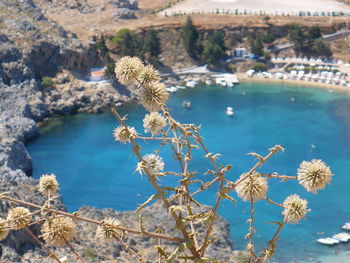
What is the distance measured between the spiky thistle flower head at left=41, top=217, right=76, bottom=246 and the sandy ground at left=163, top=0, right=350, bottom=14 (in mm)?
91746

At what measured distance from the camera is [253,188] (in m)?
5.14

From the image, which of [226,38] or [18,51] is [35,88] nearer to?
[18,51]

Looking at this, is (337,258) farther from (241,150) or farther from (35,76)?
(35,76)

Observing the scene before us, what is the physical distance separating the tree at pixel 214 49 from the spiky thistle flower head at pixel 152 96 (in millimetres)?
76696

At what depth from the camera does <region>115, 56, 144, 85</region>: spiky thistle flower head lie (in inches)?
206

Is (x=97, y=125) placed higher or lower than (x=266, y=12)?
lower

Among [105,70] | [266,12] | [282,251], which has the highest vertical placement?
[266,12]

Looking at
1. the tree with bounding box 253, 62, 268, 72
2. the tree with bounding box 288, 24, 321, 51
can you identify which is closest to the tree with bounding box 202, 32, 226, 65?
the tree with bounding box 253, 62, 268, 72

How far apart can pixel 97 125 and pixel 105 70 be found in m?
14.9

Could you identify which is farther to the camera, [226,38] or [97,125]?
[226,38]

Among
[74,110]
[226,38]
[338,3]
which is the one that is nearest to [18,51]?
[74,110]

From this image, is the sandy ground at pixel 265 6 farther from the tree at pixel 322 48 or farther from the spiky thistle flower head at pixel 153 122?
the spiky thistle flower head at pixel 153 122

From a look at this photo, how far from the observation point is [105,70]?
75.0 m

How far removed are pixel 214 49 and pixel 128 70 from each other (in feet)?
252
